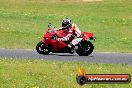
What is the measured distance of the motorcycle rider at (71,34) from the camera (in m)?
20.9

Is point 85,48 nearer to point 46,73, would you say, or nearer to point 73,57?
point 73,57

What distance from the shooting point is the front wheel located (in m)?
20.8

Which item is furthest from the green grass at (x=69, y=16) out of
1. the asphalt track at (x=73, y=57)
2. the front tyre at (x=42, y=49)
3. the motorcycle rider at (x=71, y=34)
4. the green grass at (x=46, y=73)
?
the green grass at (x=46, y=73)

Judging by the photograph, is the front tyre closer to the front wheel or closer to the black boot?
the black boot

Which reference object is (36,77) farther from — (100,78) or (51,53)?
(51,53)

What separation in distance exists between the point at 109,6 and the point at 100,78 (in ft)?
172

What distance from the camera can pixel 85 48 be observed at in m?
21.0

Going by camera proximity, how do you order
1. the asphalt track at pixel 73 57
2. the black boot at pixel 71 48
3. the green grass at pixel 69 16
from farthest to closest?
the green grass at pixel 69 16
the black boot at pixel 71 48
the asphalt track at pixel 73 57

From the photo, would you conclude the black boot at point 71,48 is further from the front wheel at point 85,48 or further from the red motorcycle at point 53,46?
the front wheel at point 85,48

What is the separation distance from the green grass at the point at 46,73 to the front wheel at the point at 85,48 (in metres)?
3.49

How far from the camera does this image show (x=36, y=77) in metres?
13.4

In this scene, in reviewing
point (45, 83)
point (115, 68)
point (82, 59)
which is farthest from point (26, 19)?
point (45, 83)

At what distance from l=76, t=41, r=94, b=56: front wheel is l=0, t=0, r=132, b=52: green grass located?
4.12 metres

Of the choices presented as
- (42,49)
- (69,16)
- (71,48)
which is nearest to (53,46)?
(42,49)
